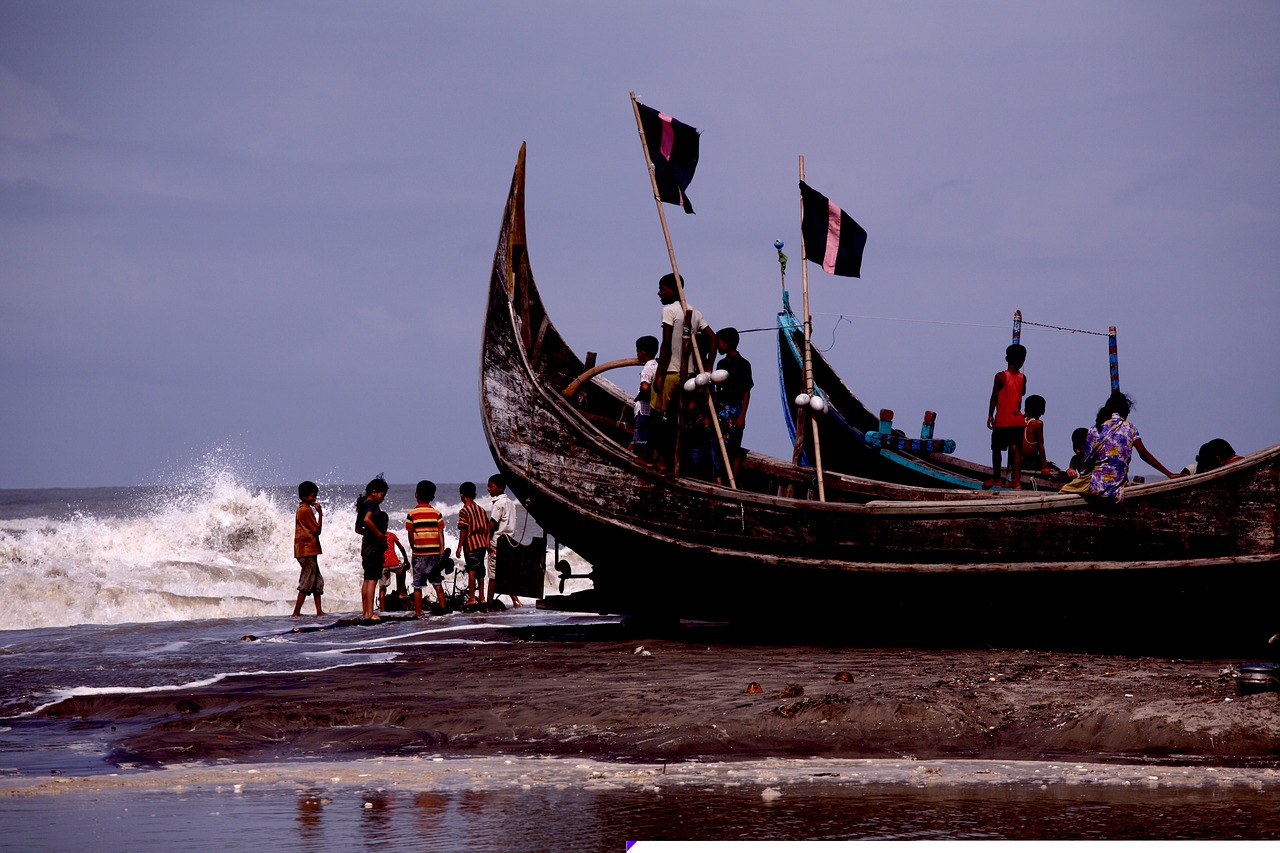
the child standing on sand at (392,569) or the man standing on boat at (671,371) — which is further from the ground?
the man standing on boat at (671,371)

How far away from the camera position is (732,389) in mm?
11633

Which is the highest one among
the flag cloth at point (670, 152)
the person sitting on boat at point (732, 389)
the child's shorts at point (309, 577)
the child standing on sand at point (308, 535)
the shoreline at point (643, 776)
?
the flag cloth at point (670, 152)

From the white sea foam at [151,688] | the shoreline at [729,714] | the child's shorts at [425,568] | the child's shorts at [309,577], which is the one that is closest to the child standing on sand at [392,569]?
the child's shorts at [425,568]

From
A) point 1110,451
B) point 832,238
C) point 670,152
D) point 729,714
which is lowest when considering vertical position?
point 729,714

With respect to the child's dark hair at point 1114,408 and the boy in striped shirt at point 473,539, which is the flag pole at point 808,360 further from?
the boy in striped shirt at point 473,539

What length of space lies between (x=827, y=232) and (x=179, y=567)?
16762mm

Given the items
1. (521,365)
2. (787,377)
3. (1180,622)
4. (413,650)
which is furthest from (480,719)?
(787,377)

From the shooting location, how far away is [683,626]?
13102 millimetres

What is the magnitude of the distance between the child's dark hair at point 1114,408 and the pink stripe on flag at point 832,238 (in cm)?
289

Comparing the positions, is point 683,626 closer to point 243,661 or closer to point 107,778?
point 243,661

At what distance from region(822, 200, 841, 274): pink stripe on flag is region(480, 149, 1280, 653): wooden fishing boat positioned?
189cm

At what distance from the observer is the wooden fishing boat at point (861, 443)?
14070 mm

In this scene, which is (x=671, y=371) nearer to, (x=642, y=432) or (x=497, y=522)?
(x=642, y=432)

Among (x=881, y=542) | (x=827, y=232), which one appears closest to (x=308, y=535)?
(x=827, y=232)
